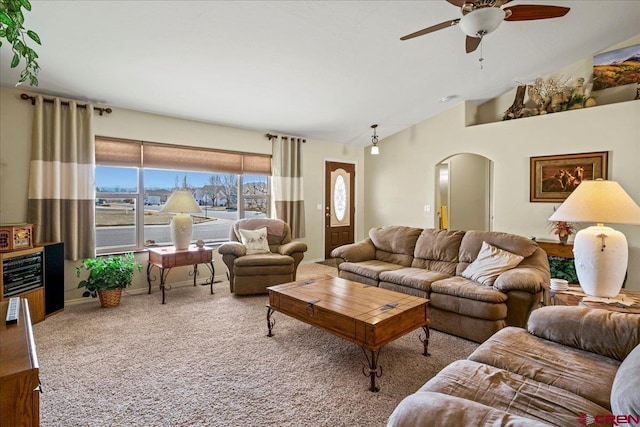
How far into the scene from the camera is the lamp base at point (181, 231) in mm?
4253

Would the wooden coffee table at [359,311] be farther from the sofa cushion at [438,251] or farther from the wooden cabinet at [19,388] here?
the wooden cabinet at [19,388]

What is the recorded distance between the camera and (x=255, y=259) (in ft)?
13.9

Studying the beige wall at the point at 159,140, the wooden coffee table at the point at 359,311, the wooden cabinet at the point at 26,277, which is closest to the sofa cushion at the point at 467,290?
the wooden coffee table at the point at 359,311

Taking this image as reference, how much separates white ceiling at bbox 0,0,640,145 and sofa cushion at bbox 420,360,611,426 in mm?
2976

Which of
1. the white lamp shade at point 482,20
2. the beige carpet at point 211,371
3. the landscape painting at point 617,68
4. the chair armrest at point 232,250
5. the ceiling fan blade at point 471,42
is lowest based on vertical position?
the beige carpet at point 211,371

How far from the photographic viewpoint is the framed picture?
4.41m

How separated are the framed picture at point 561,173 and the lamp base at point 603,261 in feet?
9.45

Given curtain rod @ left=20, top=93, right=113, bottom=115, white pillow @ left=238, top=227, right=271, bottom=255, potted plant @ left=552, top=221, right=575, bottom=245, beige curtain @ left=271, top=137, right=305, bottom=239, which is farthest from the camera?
beige curtain @ left=271, top=137, right=305, bottom=239

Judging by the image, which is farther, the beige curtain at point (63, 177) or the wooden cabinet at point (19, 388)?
the beige curtain at point (63, 177)

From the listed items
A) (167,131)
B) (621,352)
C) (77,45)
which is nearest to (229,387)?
(621,352)

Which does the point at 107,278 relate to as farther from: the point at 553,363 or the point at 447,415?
the point at 553,363

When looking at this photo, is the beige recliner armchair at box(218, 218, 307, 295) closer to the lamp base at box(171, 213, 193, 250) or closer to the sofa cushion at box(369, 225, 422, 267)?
the lamp base at box(171, 213, 193, 250)

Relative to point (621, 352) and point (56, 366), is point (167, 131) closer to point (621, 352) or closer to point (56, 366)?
point (56, 366)

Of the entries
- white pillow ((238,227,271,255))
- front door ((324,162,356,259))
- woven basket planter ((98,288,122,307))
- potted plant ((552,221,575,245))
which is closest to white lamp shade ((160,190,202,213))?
white pillow ((238,227,271,255))
